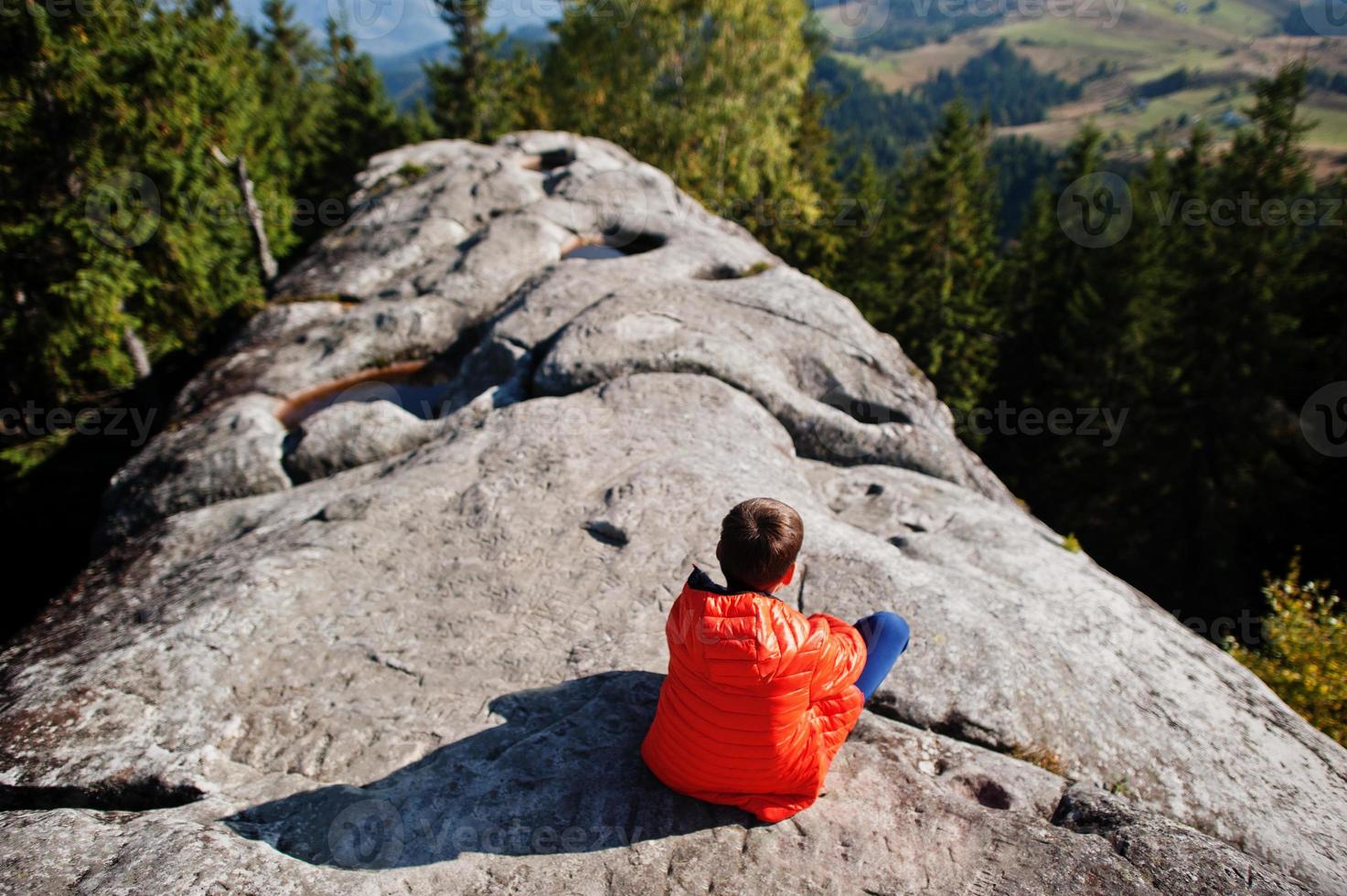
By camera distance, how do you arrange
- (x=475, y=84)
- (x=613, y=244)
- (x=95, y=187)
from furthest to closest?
(x=475, y=84) < (x=95, y=187) < (x=613, y=244)

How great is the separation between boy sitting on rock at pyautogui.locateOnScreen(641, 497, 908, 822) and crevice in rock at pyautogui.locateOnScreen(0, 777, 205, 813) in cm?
357

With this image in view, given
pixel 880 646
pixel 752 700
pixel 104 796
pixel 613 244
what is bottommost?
pixel 104 796

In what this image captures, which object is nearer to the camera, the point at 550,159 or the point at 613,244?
the point at 613,244

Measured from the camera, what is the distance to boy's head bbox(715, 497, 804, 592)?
14.5 ft

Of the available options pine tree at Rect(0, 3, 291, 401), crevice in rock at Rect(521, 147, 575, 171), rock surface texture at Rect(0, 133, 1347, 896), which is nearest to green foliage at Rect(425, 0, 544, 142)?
crevice in rock at Rect(521, 147, 575, 171)

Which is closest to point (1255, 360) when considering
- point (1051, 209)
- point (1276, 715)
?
point (1051, 209)

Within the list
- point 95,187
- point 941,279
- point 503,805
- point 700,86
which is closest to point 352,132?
point 700,86

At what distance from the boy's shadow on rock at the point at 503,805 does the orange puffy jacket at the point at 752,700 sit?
30 cm

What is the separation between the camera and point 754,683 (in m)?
4.46

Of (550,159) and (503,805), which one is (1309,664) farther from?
(550,159)

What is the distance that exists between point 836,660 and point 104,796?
5.48m

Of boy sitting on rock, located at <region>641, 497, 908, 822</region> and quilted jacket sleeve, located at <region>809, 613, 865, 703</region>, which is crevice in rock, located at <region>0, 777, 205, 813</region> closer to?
boy sitting on rock, located at <region>641, 497, 908, 822</region>

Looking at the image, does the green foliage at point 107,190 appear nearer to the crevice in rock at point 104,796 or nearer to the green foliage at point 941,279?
the crevice in rock at point 104,796

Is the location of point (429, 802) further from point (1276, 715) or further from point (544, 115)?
point (544, 115)
